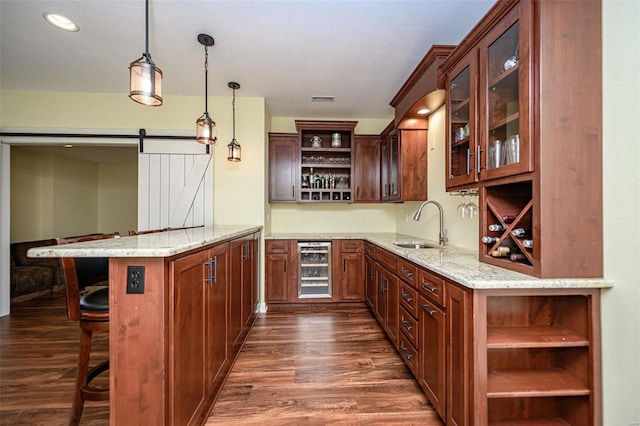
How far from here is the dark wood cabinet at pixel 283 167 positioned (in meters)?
3.91

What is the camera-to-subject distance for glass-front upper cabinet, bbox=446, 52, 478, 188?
168cm

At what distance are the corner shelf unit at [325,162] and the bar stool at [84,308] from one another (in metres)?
2.64

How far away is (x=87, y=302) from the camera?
1465mm

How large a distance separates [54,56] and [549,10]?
397cm

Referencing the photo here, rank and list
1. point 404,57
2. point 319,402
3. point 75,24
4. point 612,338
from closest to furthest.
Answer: point 612,338 → point 319,402 → point 75,24 → point 404,57

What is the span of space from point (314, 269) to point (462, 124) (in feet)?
8.34

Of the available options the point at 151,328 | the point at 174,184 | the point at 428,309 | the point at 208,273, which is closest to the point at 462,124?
the point at 428,309

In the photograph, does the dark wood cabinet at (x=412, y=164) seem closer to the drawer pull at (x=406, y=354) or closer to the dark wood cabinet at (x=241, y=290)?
the drawer pull at (x=406, y=354)

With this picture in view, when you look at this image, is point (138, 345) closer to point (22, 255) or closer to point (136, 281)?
point (136, 281)

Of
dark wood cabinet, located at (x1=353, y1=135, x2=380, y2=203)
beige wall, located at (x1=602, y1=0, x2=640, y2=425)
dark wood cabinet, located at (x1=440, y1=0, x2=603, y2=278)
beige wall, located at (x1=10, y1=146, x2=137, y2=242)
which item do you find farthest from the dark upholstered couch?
beige wall, located at (x1=602, y1=0, x2=640, y2=425)

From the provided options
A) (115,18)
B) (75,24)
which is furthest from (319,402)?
(75,24)

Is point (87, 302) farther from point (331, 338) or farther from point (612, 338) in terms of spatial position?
point (612, 338)

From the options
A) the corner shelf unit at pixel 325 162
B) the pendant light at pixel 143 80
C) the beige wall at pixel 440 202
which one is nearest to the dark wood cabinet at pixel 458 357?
the beige wall at pixel 440 202

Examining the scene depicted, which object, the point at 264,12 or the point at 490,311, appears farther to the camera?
the point at 264,12
